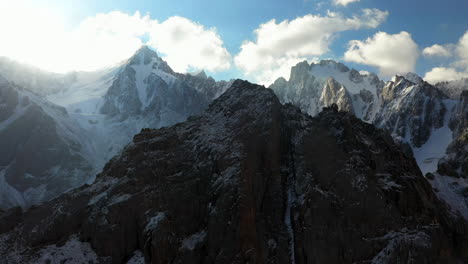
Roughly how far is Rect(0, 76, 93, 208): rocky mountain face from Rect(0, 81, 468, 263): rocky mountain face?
7994 centimetres

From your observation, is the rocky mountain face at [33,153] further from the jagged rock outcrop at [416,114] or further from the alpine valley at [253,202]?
the jagged rock outcrop at [416,114]

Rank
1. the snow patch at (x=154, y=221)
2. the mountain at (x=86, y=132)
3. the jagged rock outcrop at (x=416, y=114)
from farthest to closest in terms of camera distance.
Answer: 1. the jagged rock outcrop at (x=416, y=114)
2. the mountain at (x=86, y=132)
3. the snow patch at (x=154, y=221)

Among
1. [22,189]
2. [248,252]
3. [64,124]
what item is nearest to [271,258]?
[248,252]

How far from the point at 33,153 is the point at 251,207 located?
371 ft

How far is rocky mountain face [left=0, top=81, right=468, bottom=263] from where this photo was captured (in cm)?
4084

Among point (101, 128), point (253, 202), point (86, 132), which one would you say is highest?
point (101, 128)

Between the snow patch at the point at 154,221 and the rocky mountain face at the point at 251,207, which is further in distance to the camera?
the snow patch at the point at 154,221

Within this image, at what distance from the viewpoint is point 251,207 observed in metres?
43.3

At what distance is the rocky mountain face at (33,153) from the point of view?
398 feet

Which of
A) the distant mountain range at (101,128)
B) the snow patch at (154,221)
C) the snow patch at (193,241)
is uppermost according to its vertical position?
the distant mountain range at (101,128)

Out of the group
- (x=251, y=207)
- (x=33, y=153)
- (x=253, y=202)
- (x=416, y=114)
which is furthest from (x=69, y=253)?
(x=416, y=114)

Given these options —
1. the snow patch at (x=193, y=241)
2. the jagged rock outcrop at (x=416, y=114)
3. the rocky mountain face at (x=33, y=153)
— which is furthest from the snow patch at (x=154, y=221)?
the jagged rock outcrop at (x=416, y=114)

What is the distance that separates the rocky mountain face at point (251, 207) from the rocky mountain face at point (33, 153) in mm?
79938

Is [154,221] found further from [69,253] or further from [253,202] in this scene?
[253,202]
